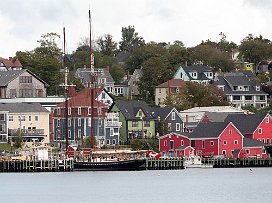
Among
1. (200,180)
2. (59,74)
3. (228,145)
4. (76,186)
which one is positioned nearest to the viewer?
(76,186)

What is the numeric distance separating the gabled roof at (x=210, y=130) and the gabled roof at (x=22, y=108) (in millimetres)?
21061

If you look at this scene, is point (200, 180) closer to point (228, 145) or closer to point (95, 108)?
point (228, 145)

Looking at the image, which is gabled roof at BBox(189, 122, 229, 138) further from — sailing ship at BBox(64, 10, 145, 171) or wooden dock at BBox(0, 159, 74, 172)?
wooden dock at BBox(0, 159, 74, 172)

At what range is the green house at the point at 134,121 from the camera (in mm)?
158000

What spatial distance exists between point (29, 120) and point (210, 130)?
23.8m

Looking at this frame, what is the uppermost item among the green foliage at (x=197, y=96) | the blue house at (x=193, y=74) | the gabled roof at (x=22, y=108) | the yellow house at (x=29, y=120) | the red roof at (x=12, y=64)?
the red roof at (x=12, y=64)

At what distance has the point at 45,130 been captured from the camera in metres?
159

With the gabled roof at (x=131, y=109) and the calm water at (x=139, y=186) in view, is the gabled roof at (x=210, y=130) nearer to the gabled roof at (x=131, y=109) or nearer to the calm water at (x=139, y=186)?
the calm water at (x=139, y=186)

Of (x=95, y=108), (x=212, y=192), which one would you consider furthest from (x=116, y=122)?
(x=212, y=192)

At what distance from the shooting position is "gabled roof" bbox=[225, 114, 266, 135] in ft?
496

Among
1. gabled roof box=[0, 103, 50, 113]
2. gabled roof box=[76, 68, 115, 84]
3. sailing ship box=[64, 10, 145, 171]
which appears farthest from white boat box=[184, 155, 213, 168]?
gabled roof box=[76, 68, 115, 84]

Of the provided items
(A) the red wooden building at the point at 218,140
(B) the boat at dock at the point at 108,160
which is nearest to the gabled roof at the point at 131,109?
(A) the red wooden building at the point at 218,140

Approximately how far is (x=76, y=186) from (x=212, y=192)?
505 inches

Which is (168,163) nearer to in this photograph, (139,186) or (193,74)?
(139,186)
